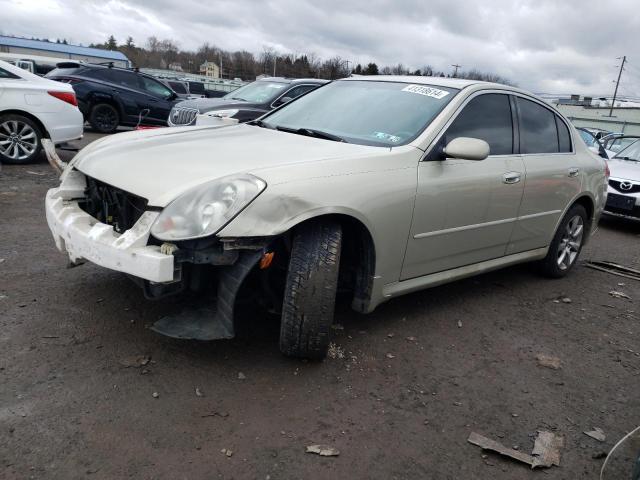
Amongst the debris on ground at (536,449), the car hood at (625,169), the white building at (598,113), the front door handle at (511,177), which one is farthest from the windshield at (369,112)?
the white building at (598,113)

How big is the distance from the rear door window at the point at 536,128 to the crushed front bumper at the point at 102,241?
9.84ft

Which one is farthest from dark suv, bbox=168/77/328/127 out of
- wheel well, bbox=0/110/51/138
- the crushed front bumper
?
the crushed front bumper

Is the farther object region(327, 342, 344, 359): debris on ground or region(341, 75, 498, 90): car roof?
region(341, 75, 498, 90): car roof

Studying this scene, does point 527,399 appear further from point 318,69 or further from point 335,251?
point 318,69

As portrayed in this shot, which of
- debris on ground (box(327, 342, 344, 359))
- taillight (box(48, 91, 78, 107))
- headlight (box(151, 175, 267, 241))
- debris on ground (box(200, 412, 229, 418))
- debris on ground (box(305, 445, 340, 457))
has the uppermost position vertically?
taillight (box(48, 91, 78, 107))

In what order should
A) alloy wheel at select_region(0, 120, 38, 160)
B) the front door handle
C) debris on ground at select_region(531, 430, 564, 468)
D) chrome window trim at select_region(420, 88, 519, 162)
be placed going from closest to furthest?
1. debris on ground at select_region(531, 430, 564, 468)
2. chrome window trim at select_region(420, 88, 519, 162)
3. the front door handle
4. alloy wheel at select_region(0, 120, 38, 160)

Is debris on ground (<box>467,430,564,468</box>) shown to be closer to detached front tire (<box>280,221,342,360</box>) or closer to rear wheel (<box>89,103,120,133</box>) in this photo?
detached front tire (<box>280,221,342,360</box>)

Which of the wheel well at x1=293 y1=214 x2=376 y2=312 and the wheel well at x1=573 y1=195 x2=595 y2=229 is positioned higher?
the wheel well at x1=573 y1=195 x2=595 y2=229

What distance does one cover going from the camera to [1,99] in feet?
23.6

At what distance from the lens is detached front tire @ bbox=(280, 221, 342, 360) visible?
275 centimetres

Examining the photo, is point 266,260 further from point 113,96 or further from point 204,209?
point 113,96

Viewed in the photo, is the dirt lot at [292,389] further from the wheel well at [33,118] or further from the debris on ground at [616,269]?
the wheel well at [33,118]

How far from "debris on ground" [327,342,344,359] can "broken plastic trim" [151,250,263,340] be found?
29.2 inches

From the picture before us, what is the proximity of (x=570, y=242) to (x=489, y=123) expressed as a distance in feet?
6.05
